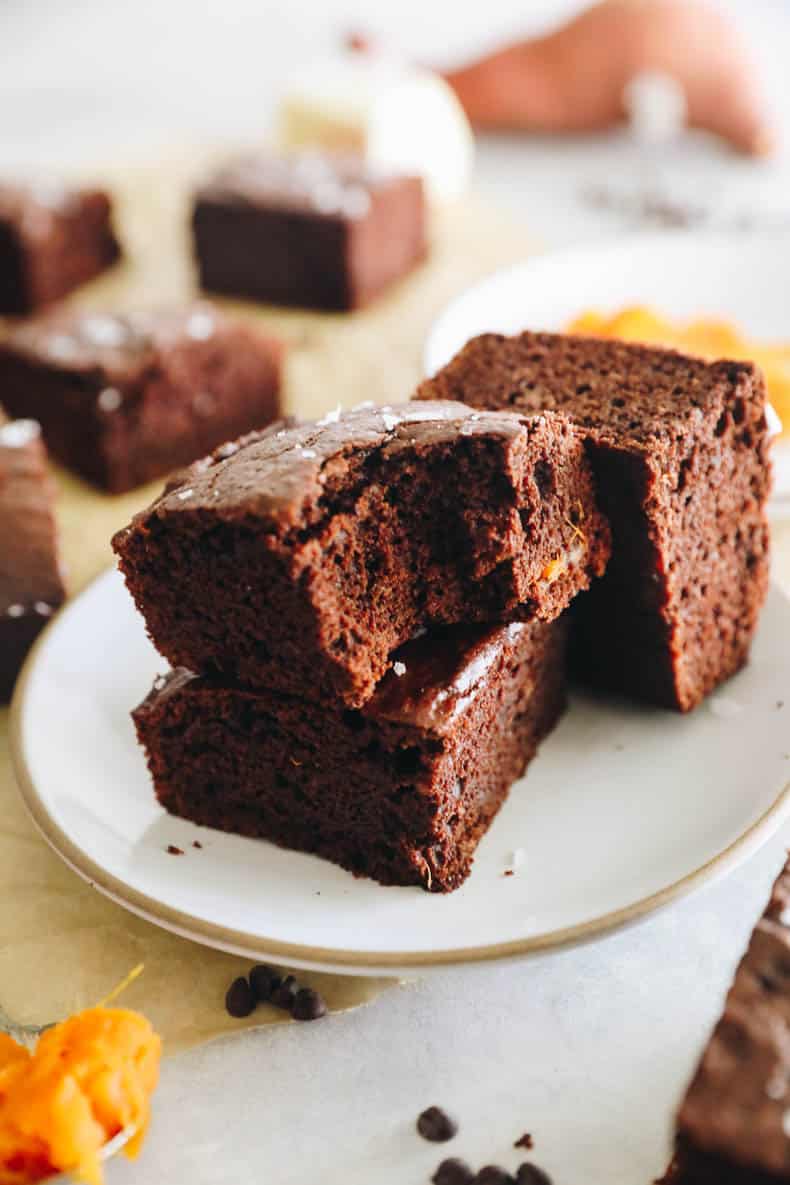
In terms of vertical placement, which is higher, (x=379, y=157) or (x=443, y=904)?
(x=379, y=157)

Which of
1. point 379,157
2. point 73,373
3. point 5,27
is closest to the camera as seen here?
point 73,373

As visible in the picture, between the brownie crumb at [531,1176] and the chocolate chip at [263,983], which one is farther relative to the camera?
the chocolate chip at [263,983]

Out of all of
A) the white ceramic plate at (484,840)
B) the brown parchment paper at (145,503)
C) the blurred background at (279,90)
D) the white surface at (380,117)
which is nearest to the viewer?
the white ceramic plate at (484,840)

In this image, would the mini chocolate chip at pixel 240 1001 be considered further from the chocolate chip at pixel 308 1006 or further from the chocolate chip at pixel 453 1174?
the chocolate chip at pixel 453 1174

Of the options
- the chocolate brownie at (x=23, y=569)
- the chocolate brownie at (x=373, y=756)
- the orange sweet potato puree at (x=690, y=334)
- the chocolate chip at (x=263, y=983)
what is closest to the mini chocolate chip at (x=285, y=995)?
the chocolate chip at (x=263, y=983)

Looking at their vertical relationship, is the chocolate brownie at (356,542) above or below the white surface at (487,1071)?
above

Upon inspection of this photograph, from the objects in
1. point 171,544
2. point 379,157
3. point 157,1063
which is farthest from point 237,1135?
point 379,157

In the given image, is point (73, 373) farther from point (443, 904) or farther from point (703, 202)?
point (703, 202)
